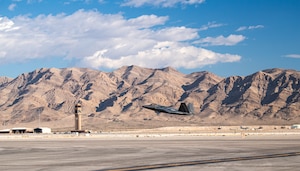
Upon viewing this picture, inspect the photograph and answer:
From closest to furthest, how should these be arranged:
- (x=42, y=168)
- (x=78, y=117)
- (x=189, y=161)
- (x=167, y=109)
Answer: (x=42, y=168)
(x=189, y=161)
(x=167, y=109)
(x=78, y=117)

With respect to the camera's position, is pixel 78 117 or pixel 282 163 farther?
pixel 78 117

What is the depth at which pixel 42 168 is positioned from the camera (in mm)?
25812

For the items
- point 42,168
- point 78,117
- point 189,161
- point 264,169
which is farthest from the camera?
point 78,117

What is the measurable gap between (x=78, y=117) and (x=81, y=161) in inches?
3742

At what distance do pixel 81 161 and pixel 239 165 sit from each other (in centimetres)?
1034

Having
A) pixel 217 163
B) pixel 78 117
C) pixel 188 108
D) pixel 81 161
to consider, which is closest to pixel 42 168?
pixel 81 161

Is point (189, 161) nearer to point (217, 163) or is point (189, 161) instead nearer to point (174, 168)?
point (217, 163)

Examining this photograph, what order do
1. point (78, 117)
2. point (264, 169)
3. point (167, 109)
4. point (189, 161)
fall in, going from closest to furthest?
point (264, 169), point (189, 161), point (167, 109), point (78, 117)

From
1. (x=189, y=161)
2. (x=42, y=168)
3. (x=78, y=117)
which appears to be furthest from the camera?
(x=78, y=117)

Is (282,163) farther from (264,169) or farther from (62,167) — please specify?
(62,167)

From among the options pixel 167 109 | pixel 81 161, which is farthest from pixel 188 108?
pixel 81 161

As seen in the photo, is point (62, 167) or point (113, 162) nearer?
point (62, 167)

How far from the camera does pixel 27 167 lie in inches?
1042

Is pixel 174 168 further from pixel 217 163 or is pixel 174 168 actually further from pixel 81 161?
pixel 81 161
